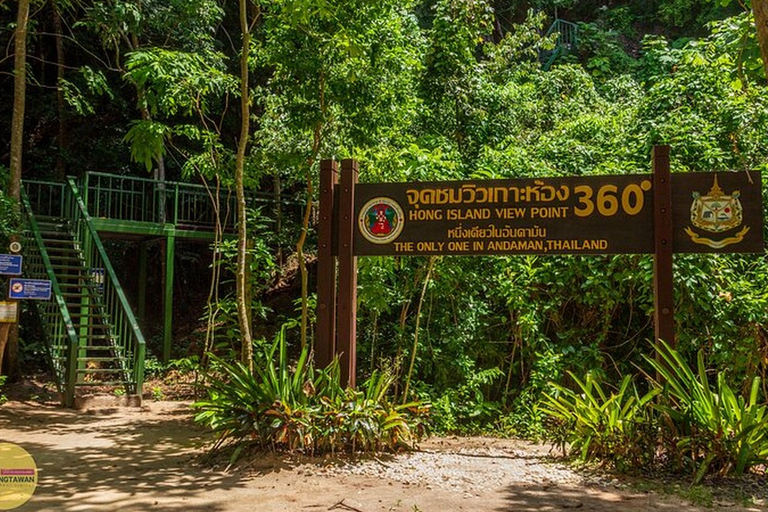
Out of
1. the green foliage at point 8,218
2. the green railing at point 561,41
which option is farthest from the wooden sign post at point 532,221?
the green railing at point 561,41

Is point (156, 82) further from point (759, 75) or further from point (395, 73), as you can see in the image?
point (759, 75)

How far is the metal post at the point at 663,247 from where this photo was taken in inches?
204

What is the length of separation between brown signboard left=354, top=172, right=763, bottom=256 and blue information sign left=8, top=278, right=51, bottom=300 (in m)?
5.10

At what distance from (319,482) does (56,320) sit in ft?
21.4

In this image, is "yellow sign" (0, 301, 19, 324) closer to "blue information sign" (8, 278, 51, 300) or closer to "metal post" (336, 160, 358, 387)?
"blue information sign" (8, 278, 51, 300)

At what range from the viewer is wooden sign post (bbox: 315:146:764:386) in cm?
517

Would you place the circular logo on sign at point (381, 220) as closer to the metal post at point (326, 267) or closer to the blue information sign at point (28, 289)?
the metal post at point (326, 267)

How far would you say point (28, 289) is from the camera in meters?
8.53

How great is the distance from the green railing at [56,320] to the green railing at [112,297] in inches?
25.6

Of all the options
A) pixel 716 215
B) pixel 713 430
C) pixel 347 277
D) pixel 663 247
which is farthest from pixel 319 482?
pixel 716 215

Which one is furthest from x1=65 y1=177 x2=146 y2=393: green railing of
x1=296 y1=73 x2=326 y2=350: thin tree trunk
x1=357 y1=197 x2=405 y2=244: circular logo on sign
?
x1=357 y1=197 x2=405 y2=244: circular logo on sign

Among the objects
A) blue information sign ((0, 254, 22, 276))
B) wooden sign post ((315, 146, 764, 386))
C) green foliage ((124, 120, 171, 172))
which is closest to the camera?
wooden sign post ((315, 146, 764, 386))

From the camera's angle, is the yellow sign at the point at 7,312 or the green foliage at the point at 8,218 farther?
the green foliage at the point at 8,218

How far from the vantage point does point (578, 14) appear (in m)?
20.5
